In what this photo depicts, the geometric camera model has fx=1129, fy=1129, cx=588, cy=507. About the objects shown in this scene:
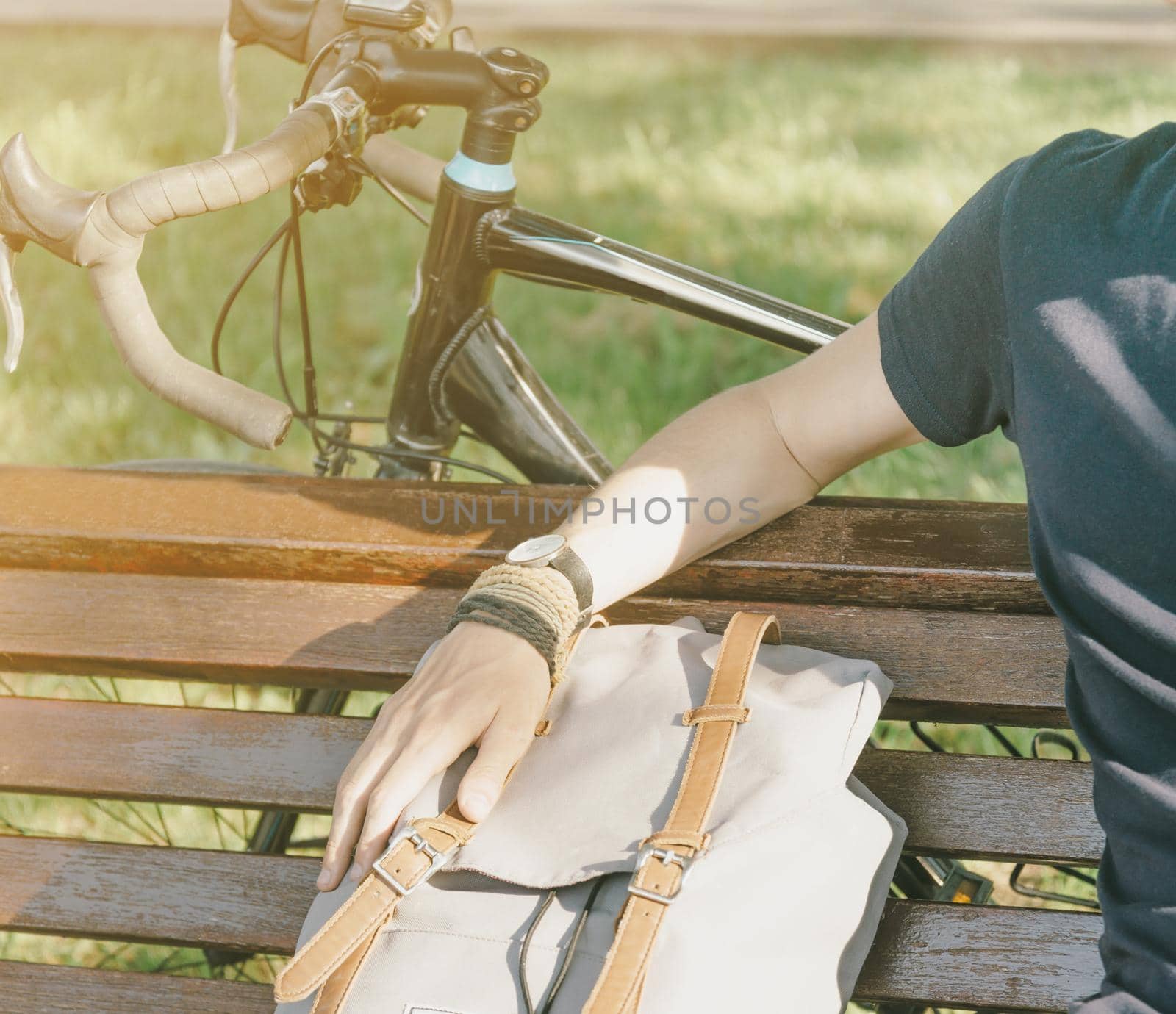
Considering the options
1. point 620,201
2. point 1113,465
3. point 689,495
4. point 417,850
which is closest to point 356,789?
point 417,850

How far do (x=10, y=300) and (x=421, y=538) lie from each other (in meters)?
0.51

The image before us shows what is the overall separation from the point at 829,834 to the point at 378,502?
71cm

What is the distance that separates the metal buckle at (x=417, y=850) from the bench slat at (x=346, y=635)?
0.30m

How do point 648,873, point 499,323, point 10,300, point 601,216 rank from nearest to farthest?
point 648,873 → point 10,300 → point 499,323 → point 601,216

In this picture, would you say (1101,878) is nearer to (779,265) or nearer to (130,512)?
(130,512)

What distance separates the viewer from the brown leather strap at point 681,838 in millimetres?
899

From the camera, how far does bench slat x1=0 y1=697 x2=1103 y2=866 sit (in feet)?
3.82

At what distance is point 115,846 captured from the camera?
1303 millimetres

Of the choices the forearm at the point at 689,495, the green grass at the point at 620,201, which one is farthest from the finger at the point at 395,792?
the green grass at the point at 620,201

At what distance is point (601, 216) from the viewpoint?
13.6 feet

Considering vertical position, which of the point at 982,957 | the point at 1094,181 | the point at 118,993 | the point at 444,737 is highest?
the point at 1094,181

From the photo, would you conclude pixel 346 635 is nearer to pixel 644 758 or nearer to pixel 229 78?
pixel 644 758

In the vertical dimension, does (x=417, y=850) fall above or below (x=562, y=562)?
below

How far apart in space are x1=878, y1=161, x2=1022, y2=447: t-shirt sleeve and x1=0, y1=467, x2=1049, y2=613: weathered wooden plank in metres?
0.14
